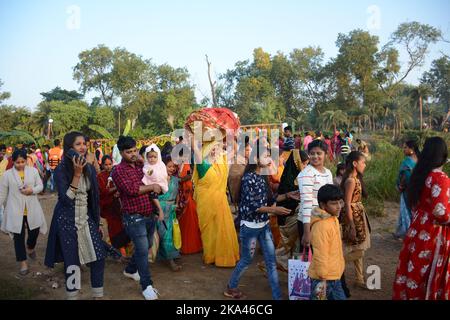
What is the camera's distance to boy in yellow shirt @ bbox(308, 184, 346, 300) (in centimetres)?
320

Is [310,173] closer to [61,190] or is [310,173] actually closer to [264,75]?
[61,190]

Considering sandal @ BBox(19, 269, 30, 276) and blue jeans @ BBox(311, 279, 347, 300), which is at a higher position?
blue jeans @ BBox(311, 279, 347, 300)

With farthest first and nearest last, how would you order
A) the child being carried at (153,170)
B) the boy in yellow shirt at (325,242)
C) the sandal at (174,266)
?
1. the sandal at (174,266)
2. the child being carried at (153,170)
3. the boy in yellow shirt at (325,242)

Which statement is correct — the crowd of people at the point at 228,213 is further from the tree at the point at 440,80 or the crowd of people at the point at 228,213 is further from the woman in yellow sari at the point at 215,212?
the tree at the point at 440,80

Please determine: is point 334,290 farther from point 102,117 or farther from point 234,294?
point 102,117

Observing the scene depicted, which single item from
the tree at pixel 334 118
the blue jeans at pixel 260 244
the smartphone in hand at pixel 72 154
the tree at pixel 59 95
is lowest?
the blue jeans at pixel 260 244

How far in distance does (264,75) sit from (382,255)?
3669 cm

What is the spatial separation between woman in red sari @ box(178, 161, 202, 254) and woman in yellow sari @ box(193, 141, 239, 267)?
1.03 ft

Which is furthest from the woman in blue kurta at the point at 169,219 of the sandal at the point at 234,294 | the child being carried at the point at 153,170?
the sandal at the point at 234,294

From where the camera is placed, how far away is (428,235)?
3.16 meters

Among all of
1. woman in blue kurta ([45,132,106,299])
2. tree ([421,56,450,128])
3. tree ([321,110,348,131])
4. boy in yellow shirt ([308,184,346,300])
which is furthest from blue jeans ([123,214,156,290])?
tree ([421,56,450,128])

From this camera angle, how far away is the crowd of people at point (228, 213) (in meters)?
3.21

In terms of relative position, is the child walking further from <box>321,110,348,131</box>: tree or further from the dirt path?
<box>321,110,348,131</box>: tree
